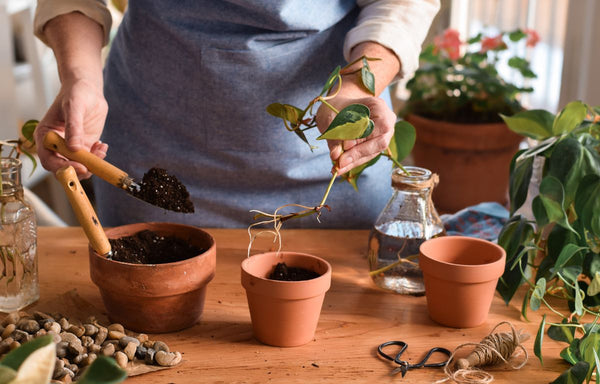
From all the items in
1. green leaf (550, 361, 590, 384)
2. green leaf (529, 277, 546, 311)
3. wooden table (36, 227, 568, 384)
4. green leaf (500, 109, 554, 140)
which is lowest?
wooden table (36, 227, 568, 384)

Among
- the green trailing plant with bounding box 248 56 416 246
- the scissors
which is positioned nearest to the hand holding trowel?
the green trailing plant with bounding box 248 56 416 246

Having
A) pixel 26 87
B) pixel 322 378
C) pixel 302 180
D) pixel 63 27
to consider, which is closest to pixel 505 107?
pixel 302 180

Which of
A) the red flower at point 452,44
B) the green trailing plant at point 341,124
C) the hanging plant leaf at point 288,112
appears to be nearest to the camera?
the green trailing plant at point 341,124

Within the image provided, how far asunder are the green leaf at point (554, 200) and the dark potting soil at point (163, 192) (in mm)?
509

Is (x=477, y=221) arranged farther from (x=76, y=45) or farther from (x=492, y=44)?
(x=492, y=44)

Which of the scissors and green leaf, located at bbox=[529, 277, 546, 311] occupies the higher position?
green leaf, located at bbox=[529, 277, 546, 311]

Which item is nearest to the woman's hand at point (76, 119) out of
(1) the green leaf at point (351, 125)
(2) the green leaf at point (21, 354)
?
(1) the green leaf at point (351, 125)

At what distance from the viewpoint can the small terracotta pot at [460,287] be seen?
0.95 metres

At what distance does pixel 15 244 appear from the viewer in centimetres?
100

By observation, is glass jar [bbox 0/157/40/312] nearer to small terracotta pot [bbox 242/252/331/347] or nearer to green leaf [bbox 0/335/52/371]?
small terracotta pot [bbox 242/252/331/347]

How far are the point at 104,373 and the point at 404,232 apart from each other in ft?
2.23

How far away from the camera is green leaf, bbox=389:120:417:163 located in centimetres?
118

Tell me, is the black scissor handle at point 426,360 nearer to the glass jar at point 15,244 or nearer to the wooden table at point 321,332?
the wooden table at point 321,332

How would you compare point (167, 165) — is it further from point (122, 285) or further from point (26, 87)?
point (26, 87)
